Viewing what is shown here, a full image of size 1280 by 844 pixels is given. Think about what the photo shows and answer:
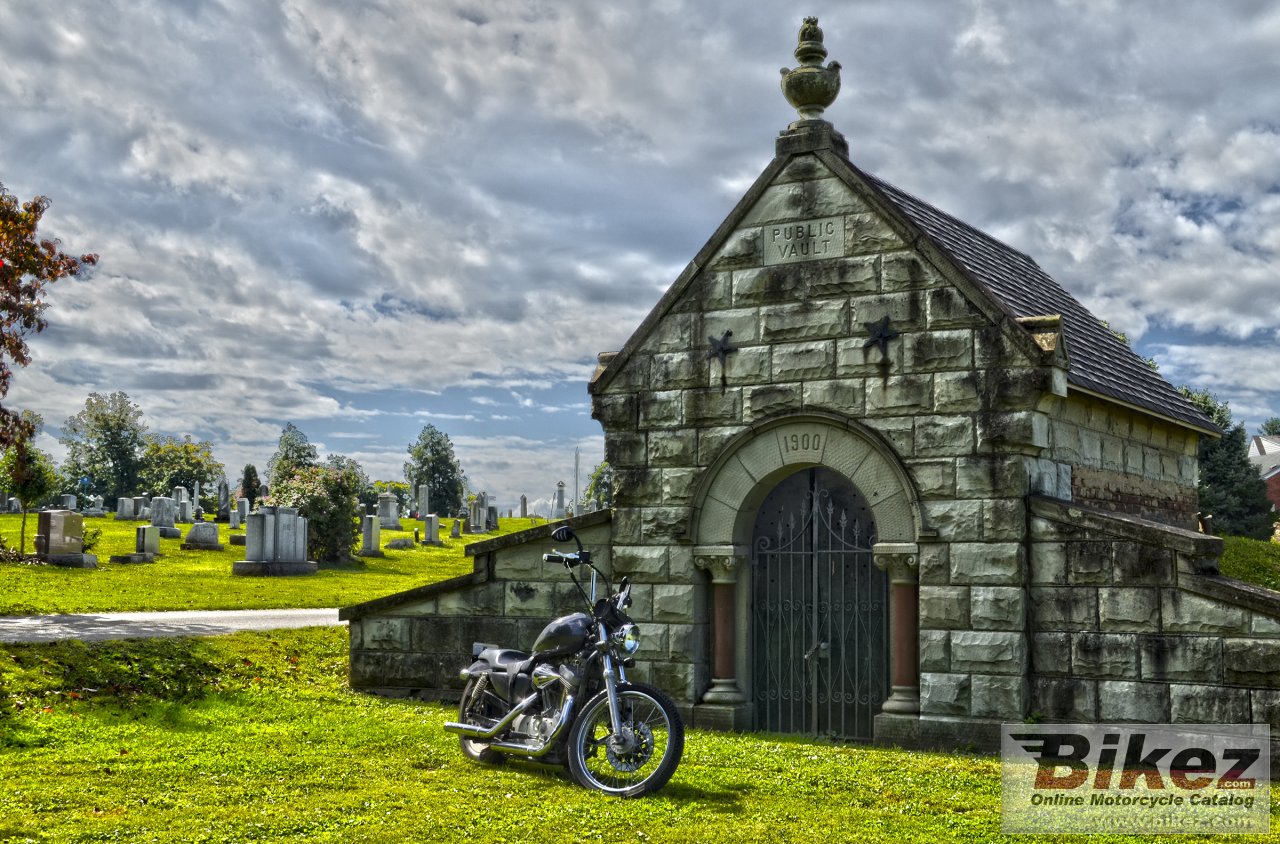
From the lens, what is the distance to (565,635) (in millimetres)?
8797

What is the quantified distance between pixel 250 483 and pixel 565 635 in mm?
46527

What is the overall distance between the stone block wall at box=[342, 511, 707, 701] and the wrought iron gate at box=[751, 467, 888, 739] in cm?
68

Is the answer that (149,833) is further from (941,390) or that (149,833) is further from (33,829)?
(941,390)

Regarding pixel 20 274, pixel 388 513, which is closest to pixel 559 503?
pixel 388 513

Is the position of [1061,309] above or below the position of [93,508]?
above

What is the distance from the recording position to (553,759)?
8836mm

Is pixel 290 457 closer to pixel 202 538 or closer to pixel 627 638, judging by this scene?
pixel 202 538

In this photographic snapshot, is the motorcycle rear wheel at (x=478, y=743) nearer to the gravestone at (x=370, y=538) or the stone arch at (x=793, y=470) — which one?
the stone arch at (x=793, y=470)

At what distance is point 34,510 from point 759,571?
4633cm

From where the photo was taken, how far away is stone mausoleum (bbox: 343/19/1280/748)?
9.53m

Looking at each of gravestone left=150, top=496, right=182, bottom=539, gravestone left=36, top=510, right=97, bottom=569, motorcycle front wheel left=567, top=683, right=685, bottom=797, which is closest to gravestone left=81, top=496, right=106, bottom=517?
gravestone left=150, top=496, right=182, bottom=539

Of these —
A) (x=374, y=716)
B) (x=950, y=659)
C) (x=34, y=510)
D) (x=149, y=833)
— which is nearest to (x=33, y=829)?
(x=149, y=833)

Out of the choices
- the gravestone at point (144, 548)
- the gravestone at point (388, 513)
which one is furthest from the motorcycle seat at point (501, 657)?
the gravestone at point (388, 513)

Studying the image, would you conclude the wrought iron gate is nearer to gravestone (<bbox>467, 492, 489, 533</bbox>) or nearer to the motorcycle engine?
the motorcycle engine
